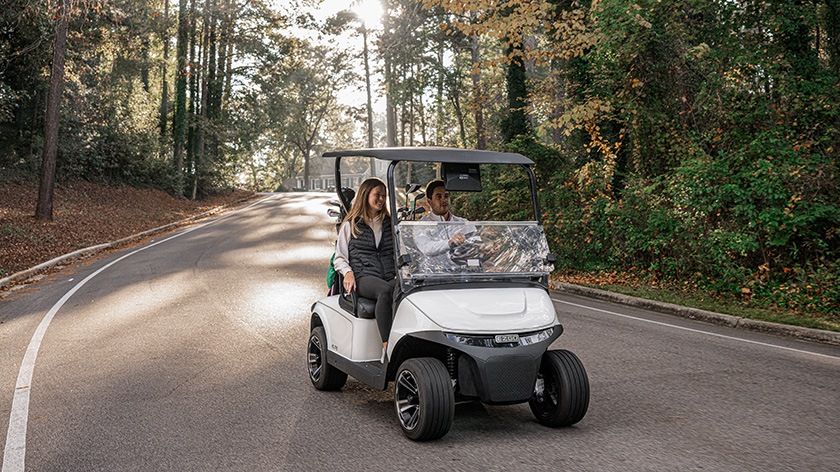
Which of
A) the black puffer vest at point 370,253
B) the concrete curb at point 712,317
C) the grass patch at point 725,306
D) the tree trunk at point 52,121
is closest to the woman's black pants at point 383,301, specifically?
the black puffer vest at point 370,253

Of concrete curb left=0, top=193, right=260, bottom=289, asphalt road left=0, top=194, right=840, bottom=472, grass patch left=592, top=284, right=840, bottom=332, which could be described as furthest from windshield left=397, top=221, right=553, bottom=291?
concrete curb left=0, top=193, right=260, bottom=289

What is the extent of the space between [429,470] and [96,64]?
107 ft

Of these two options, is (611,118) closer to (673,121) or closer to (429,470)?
(673,121)

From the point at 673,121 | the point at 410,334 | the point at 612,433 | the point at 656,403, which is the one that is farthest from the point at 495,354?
the point at 673,121

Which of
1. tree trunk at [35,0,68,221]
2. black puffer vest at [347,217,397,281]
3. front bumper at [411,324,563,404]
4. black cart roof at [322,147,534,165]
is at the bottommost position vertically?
front bumper at [411,324,563,404]

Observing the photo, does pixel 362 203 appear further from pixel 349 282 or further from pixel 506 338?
pixel 506 338

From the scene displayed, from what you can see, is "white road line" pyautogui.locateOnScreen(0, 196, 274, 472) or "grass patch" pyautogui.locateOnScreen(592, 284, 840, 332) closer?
"white road line" pyautogui.locateOnScreen(0, 196, 274, 472)

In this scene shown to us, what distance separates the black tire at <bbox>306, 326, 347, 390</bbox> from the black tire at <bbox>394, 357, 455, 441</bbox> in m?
1.31

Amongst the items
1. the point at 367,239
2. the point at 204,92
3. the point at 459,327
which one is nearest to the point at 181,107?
the point at 204,92

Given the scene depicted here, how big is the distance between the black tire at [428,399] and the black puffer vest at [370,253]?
3.72 ft

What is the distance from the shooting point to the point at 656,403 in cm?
550

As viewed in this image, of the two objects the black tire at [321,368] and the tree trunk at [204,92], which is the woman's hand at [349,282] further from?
the tree trunk at [204,92]

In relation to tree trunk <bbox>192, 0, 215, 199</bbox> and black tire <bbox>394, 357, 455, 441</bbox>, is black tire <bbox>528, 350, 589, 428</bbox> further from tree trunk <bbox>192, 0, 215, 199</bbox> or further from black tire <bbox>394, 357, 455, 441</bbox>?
tree trunk <bbox>192, 0, 215, 199</bbox>

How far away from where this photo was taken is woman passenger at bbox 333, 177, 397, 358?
5.57 meters
